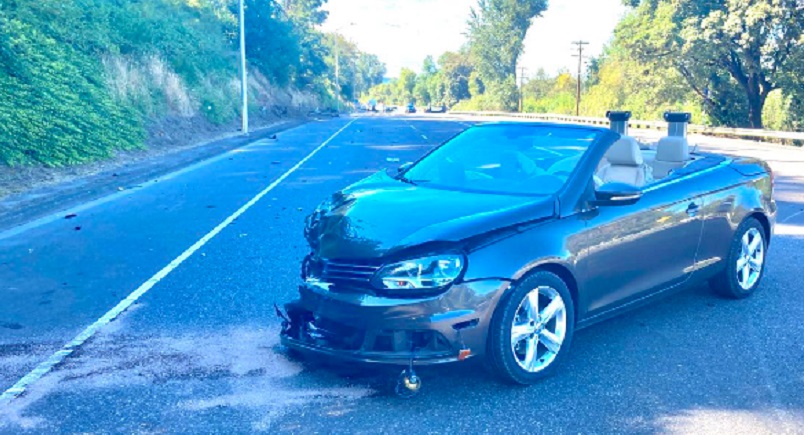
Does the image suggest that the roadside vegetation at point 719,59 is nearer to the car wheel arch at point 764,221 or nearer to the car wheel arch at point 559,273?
the car wheel arch at point 764,221

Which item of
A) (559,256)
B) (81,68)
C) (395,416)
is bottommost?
(395,416)

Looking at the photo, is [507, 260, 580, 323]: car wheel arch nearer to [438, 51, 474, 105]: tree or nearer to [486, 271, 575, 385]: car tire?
[486, 271, 575, 385]: car tire

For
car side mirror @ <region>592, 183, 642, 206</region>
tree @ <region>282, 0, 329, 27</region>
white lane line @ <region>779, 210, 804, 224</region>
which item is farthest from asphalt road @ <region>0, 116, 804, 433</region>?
tree @ <region>282, 0, 329, 27</region>

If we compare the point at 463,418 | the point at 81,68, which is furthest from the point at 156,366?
the point at 81,68

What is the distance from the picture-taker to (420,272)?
165 inches

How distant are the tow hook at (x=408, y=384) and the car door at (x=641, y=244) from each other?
1.29 meters

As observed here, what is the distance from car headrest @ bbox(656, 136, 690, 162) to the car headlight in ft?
9.53

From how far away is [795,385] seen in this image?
14.6ft

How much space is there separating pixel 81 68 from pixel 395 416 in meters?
18.7

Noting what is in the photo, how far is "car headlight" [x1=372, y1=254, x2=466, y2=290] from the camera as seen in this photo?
163 inches

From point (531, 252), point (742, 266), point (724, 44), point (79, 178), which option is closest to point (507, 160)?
point (531, 252)

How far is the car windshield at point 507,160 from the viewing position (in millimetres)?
5238

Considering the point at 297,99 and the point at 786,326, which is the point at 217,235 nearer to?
the point at 786,326

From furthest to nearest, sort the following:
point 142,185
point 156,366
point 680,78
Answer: point 680,78 < point 142,185 < point 156,366
